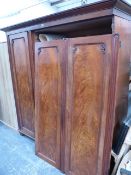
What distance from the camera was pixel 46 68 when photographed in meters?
1.99

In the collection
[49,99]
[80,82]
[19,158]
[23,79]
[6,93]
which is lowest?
[19,158]

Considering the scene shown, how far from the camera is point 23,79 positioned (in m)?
2.49

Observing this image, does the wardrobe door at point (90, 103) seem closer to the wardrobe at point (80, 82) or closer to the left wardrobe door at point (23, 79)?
the wardrobe at point (80, 82)

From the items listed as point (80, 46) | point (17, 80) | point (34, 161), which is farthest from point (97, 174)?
point (17, 80)

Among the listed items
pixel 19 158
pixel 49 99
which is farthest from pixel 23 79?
pixel 19 158

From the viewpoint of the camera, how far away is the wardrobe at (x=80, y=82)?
1.47 m

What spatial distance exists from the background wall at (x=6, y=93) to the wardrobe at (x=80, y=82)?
550 millimetres

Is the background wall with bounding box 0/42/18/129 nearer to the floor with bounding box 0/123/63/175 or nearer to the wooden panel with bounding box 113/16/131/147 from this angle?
the floor with bounding box 0/123/63/175

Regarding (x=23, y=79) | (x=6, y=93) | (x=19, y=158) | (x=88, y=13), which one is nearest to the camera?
(x=88, y=13)

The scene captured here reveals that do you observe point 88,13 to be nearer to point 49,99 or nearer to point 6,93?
point 49,99

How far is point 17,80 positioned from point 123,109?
1591 mm

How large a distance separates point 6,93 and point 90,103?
1930 mm

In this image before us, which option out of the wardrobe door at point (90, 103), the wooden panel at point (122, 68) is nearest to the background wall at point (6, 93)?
the wardrobe door at point (90, 103)

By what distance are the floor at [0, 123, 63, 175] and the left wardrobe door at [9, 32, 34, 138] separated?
6.8 inches
